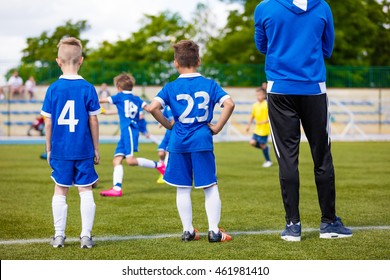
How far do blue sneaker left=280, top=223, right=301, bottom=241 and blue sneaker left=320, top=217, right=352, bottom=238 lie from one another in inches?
10.9

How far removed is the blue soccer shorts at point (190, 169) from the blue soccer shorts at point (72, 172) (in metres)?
0.71

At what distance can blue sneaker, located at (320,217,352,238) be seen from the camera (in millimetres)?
6492

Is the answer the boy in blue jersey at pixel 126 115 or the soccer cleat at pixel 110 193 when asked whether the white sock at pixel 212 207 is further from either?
the boy in blue jersey at pixel 126 115

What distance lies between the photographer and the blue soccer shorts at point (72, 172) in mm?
6230

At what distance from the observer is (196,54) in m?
6.48

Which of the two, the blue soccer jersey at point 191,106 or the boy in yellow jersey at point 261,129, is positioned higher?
the blue soccer jersey at point 191,106

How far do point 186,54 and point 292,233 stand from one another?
184 centimetres

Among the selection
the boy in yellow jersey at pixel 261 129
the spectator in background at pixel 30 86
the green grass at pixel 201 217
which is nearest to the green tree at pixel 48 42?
the spectator in background at pixel 30 86

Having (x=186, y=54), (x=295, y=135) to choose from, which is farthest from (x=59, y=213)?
(x=295, y=135)

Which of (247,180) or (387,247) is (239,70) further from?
(387,247)

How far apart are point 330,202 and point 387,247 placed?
0.79m

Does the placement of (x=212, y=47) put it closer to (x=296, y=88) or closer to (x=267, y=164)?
(x=267, y=164)

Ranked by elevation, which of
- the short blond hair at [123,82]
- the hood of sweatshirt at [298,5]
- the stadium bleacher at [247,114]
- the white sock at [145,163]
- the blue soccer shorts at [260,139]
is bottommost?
the stadium bleacher at [247,114]

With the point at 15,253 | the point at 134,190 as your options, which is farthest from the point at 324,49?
the point at 134,190
